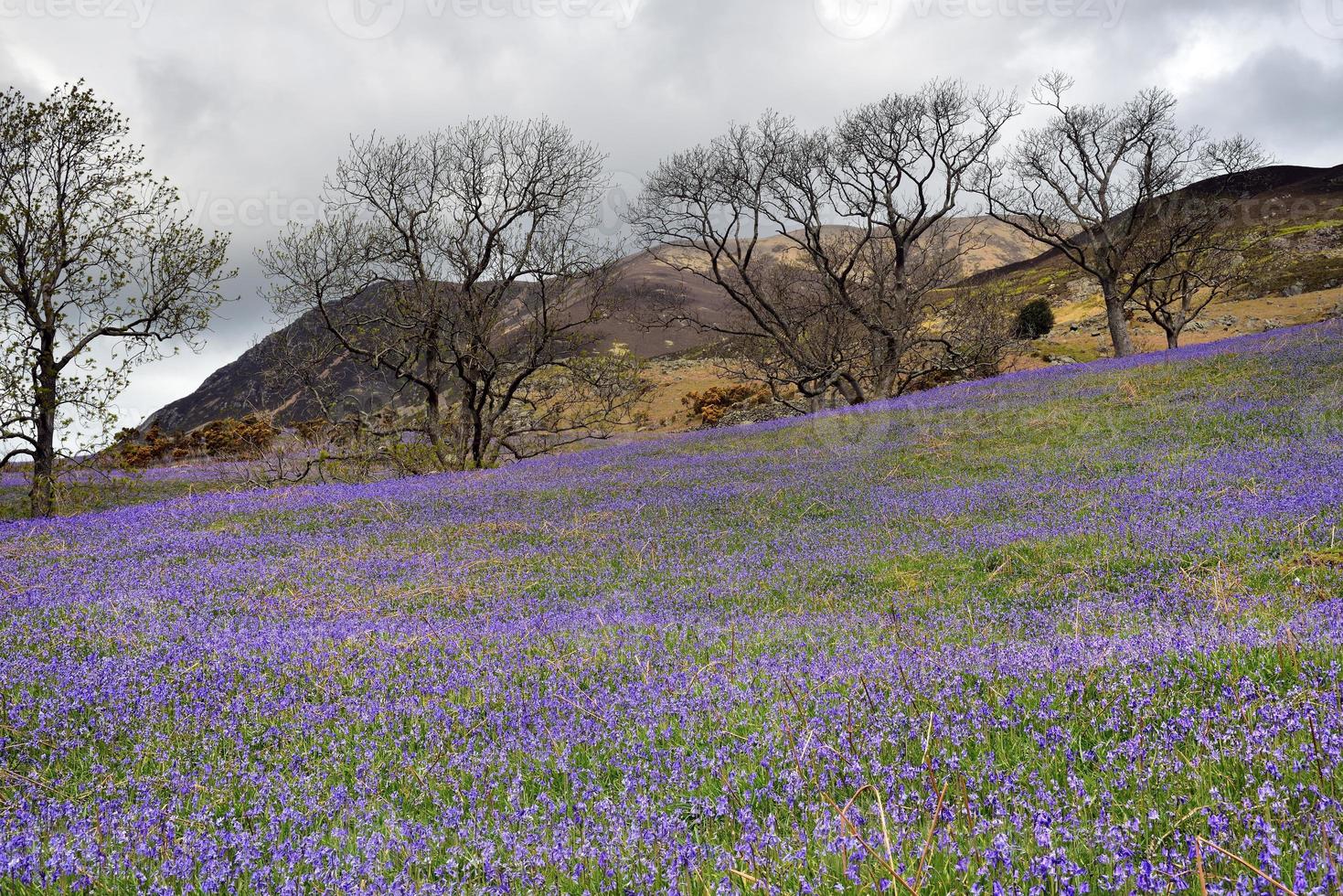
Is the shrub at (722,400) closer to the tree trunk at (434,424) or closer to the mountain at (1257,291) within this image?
the mountain at (1257,291)

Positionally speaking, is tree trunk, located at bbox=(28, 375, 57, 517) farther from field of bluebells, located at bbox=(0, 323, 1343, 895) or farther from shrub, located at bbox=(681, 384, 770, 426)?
shrub, located at bbox=(681, 384, 770, 426)

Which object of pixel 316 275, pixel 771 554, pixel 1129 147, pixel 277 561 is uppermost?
pixel 1129 147

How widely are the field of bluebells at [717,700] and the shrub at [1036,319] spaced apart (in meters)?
48.4

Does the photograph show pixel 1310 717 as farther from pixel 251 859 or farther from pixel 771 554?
pixel 771 554

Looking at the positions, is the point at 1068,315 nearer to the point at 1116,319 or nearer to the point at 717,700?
the point at 1116,319

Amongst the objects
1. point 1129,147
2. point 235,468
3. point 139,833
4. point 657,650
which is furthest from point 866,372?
point 139,833

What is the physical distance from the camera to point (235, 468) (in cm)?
3081

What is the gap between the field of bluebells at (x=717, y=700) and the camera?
236 centimetres

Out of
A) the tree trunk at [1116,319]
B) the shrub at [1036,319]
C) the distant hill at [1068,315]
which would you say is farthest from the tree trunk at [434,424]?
the shrub at [1036,319]

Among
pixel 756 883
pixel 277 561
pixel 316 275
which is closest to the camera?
pixel 756 883

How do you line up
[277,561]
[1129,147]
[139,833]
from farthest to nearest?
[1129,147] → [277,561] → [139,833]

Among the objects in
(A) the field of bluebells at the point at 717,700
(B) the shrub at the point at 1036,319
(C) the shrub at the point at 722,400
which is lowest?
(A) the field of bluebells at the point at 717,700

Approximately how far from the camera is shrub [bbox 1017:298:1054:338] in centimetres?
5542

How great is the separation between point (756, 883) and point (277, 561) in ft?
29.6
